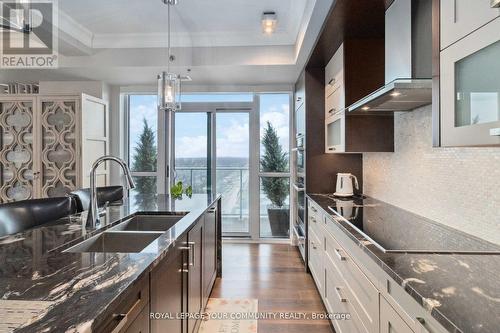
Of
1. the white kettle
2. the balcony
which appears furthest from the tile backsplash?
the balcony

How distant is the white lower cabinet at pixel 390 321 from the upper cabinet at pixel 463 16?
1038 mm

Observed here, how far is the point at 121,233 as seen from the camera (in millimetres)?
1830

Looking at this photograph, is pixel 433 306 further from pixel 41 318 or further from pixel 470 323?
pixel 41 318

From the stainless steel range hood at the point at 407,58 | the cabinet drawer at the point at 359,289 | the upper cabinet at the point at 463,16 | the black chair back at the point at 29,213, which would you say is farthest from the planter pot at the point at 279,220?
the upper cabinet at the point at 463,16

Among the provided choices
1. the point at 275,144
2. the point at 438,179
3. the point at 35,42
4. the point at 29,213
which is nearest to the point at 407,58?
the point at 438,179

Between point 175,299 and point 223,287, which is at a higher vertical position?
point 175,299

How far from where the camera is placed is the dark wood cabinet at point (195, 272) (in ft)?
6.38

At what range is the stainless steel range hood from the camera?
170 centimetres

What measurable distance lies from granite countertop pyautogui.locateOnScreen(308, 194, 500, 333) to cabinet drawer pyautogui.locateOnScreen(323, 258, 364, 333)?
1.38ft

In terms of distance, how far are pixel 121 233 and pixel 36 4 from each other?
2.71 metres

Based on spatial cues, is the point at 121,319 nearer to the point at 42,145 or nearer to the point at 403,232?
the point at 403,232

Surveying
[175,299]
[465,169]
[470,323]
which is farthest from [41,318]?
[465,169]

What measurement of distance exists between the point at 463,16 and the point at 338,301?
5.71 feet

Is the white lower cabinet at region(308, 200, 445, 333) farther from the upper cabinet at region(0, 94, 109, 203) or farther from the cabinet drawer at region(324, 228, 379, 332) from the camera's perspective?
the upper cabinet at region(0, 94, 109, 203)
